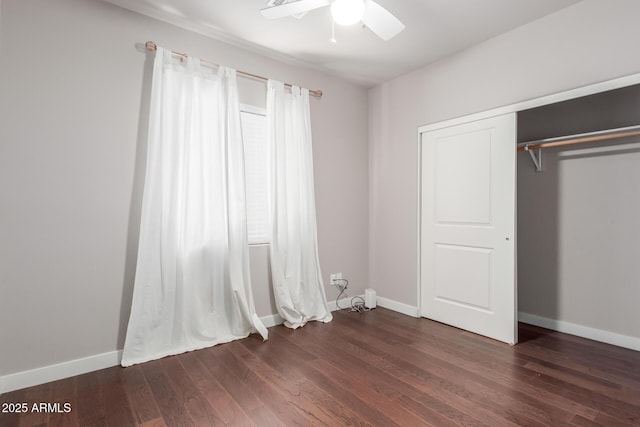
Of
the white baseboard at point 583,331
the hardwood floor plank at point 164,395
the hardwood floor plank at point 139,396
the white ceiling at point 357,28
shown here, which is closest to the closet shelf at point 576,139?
the white ceiling at point 357,28

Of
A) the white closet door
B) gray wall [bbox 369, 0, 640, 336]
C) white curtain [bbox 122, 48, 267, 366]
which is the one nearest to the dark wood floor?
white curtain [bbox 122, 48, 267, 366]

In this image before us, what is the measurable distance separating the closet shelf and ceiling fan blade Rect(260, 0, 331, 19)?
226cm

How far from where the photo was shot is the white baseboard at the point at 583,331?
2.69 m

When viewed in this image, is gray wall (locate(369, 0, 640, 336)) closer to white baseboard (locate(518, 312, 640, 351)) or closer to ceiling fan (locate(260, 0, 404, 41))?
white baseboard (locate(518, 312, 640, 351))

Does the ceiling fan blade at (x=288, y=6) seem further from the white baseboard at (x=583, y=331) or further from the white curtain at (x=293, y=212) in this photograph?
the white baseboard at (x=583, y=331)

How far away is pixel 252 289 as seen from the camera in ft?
10.3

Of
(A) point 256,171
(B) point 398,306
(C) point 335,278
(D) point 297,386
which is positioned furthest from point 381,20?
(B) point 398,306

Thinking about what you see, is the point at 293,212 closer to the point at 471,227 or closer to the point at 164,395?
the point at 471,227

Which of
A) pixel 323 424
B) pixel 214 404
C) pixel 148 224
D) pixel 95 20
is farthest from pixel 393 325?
pixel 95 20

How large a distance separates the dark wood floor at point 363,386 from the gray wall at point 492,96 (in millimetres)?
876

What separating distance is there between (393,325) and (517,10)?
2.90 meters

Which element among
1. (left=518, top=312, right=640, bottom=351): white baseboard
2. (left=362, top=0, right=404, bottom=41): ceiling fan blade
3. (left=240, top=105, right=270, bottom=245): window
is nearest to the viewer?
(left=362, top=0, right=404, bottom=41): ceiling fan blade

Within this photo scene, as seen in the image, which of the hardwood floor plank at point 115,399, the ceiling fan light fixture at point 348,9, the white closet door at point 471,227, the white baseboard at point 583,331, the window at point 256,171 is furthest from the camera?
the window at point 256,171

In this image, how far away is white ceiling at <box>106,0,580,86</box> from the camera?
97.6 inches
